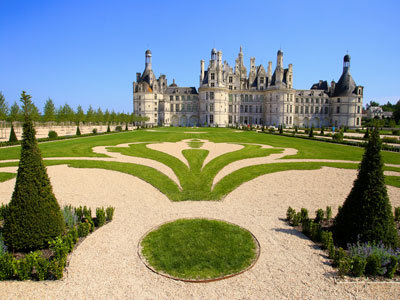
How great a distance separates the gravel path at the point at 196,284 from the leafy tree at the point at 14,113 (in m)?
32.7

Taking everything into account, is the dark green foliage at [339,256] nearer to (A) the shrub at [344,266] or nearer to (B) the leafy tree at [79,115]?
(A) the shrub at [344,266]

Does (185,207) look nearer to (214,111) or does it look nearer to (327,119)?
(214,111)

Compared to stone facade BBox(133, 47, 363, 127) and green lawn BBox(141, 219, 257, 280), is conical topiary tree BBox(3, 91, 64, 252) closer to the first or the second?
green lawn BBox(141, 219, 257, 280)

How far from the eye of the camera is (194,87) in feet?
248

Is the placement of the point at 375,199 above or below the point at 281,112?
below

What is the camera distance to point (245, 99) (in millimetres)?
73875

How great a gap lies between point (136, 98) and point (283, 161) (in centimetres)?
6257

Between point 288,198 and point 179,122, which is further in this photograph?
point 179,122

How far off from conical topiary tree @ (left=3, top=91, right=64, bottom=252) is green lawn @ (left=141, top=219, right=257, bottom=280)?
2.50 meters

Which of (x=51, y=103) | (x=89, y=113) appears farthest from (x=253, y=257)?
(x=89, y=113)

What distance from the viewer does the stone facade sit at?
68.1 meters

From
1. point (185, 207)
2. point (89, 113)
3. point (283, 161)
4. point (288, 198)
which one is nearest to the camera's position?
point (185, 207)

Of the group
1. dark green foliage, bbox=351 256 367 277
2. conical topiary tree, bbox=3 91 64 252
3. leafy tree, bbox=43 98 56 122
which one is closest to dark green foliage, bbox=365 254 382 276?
dark green foliage, bbox=351 256 367 277

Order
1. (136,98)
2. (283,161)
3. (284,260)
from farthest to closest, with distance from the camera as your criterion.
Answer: (136,98)
(283,161)
(284,260)
